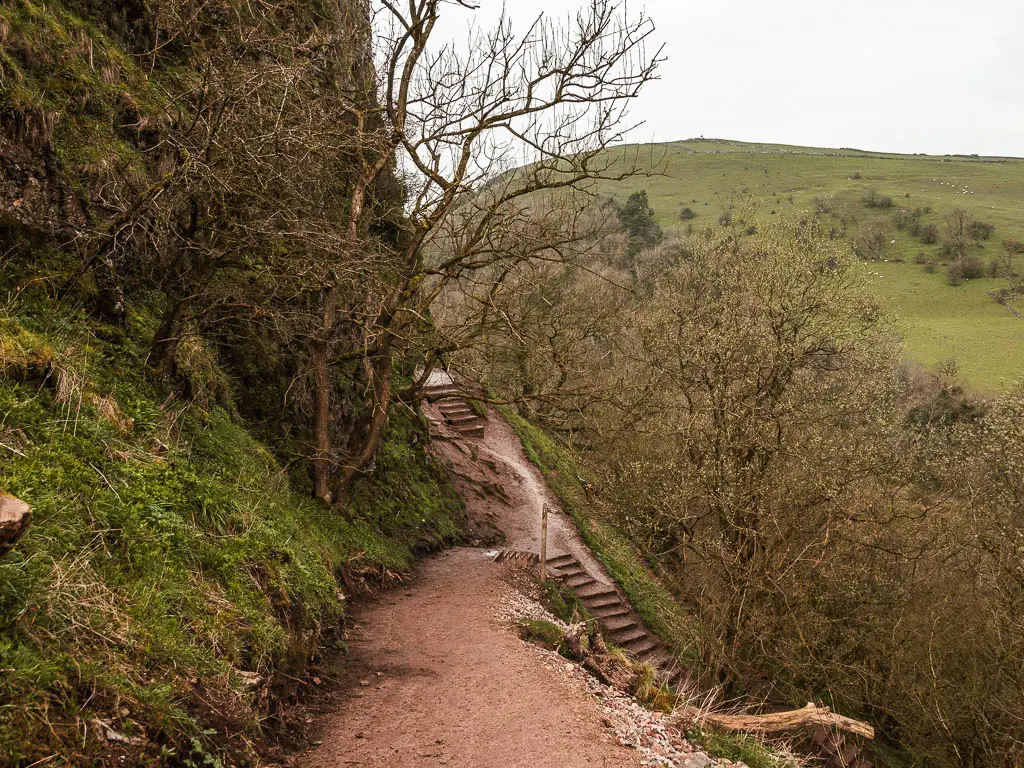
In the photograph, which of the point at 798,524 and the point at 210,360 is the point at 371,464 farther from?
the point at 798,524

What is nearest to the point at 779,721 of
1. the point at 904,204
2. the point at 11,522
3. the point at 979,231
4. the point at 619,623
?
the point at 619,623

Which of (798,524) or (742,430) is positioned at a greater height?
(742,430)

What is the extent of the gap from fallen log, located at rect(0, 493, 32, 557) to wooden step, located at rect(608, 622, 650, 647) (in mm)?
14785

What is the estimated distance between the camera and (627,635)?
16.6m

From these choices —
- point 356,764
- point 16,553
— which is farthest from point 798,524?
point 16,553

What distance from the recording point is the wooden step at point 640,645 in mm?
16141

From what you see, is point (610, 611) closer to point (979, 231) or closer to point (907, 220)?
point (979, 231)

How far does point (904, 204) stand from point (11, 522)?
347ft

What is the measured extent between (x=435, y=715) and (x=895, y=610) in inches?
484

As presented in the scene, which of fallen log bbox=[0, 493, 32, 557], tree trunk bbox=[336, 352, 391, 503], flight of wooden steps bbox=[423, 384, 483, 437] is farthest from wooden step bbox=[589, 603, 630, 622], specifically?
fallen log bbox=[0, 493, 32, 557]

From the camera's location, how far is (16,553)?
3.88 meters

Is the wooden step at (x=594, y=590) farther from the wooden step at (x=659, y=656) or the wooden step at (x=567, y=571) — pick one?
the wooden step at (x=659, y=656)

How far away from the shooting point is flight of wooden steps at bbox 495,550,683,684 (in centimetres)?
1570

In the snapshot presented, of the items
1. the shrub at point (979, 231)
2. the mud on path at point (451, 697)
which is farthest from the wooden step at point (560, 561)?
the shrub at point (979, 231)
